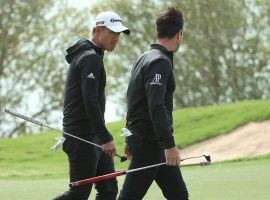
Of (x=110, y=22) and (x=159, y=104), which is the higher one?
(x=110, y=22)

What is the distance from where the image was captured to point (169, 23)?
720cm

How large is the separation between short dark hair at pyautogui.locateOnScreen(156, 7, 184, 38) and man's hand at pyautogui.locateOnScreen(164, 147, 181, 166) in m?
0.92

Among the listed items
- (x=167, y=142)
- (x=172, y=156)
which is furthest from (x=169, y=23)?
(x=172, y=156)

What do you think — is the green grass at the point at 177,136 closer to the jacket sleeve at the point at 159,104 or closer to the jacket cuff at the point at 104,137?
the jacket cuff at the point at 104,137

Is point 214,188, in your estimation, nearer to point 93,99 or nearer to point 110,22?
point 110,22

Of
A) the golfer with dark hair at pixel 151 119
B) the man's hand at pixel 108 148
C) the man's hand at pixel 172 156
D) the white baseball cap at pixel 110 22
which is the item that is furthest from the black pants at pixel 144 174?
the white baseball cap at pixel 110 22

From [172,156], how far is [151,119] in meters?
0.33

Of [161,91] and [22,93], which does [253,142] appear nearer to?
[161,91]

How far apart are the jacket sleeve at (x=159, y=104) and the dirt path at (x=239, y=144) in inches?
633

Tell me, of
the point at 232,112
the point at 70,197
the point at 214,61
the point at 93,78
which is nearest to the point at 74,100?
the point at 93,78

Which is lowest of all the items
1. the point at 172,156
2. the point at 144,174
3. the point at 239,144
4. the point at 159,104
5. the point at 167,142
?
the point at 239,144

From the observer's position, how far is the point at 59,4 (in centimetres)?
5147

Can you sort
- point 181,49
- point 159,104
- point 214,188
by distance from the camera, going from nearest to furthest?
point 159,104 < point 214,188 < point 181,49

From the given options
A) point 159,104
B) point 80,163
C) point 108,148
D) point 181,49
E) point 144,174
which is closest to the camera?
point 159,104
